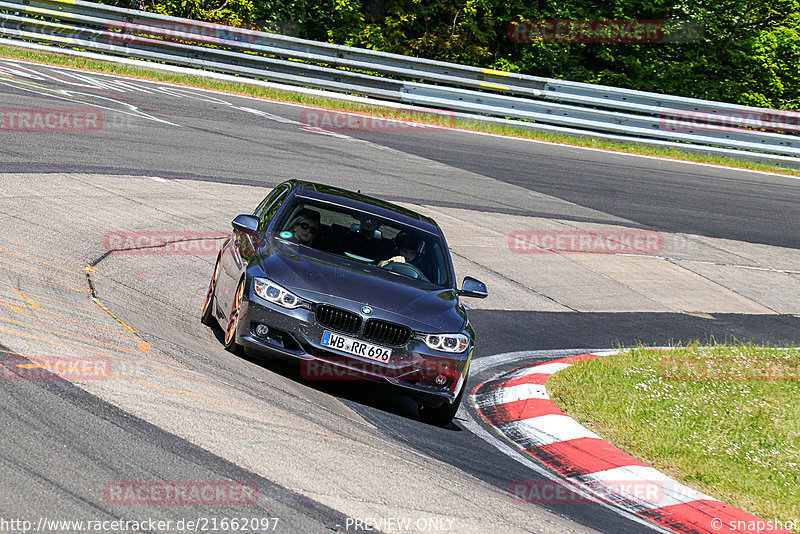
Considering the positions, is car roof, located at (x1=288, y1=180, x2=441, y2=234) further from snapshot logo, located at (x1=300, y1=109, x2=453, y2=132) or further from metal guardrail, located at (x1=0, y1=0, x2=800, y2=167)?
metal guardrail, located at (x1=0, y1=0, x2=800, y2=167)

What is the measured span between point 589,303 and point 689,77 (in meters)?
20.3

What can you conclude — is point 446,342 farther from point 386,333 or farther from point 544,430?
point 544,430

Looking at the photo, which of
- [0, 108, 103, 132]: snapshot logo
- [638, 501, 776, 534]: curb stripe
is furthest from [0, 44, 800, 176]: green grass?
[638, 501, 776, 534]: curb stripe

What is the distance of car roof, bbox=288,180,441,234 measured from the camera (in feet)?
28.8

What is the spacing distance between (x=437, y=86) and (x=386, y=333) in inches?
708

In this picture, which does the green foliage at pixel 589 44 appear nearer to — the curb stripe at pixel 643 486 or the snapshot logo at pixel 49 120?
the snapshot logo at pixel 49 120

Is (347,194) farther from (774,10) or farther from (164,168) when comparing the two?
(774,10)

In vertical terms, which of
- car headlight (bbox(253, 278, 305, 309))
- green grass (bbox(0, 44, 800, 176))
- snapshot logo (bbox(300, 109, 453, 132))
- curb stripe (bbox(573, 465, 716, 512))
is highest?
green grass (bbox(0, 44, 800, 176))

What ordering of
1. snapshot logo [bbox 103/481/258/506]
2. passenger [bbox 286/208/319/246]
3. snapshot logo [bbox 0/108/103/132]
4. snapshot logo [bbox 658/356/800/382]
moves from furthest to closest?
1. snapshot logo [bbox 0/108/103/132]
2. snapshot logo [bbox 658/356/800/382]
3. passenger [bbox 286/208/319/246]
4. snapshot logo [bbox 103/481/258/506]

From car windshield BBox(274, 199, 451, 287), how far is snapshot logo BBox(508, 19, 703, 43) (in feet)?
75.9

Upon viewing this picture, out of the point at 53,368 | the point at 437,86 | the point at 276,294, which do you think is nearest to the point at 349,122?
the point at 437,86

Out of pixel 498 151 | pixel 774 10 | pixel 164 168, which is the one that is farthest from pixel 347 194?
pixel 774 10

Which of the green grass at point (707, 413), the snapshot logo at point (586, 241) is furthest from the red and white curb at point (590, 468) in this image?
the snapshot logo at point (586, 241)

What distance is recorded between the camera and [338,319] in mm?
7090
